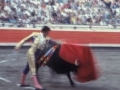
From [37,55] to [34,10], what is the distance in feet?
36.3

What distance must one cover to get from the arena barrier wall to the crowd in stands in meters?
1.01

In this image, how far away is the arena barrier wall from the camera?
16250mm

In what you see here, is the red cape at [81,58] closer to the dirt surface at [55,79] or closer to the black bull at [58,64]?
the black bull at [58,64]

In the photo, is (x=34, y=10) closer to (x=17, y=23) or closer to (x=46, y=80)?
(x=17, y=23)

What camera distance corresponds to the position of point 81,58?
7.33m

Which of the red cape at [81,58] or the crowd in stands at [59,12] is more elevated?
the red cape at [81,58]

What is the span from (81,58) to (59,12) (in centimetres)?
1116

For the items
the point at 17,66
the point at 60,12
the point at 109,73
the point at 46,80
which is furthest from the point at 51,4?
the point at 46,80

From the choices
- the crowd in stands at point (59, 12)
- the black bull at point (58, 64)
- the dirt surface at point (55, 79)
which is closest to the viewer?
the black bull at point (58, 64)

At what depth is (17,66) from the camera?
35.0 ft

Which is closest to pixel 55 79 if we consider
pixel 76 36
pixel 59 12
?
pixel 76 36

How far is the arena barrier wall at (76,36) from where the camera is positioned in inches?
640

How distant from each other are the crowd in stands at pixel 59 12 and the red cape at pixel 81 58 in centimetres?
1002

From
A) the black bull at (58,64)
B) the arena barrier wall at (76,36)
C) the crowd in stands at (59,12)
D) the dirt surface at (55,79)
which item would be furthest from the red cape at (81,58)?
the crowd in stands at (59,12)
